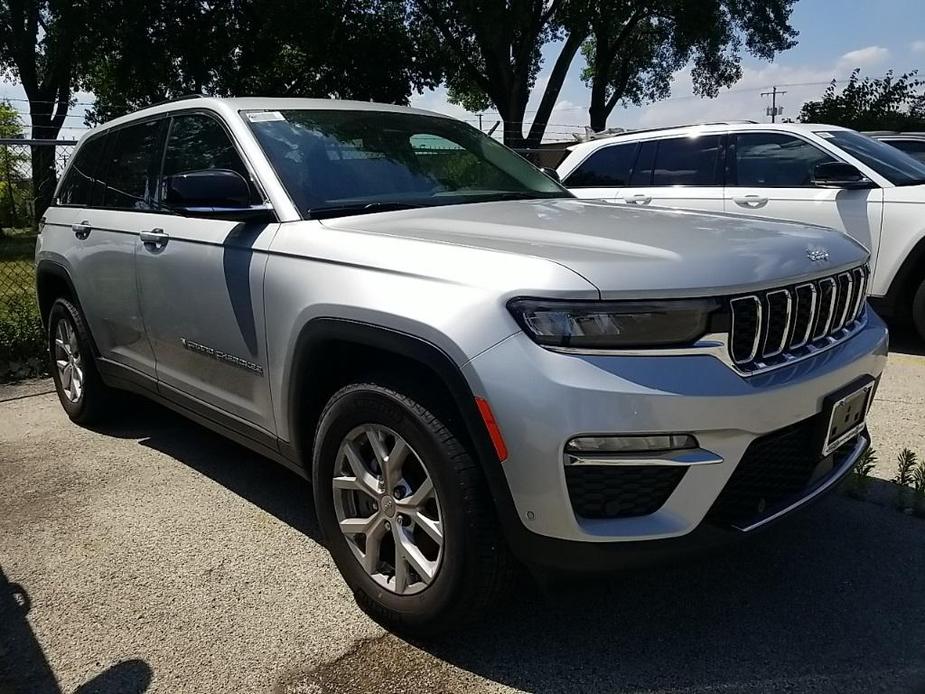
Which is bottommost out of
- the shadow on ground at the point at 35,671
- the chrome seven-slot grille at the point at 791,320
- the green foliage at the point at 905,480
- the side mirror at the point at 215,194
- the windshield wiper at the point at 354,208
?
the green foliage at the point at 905,480

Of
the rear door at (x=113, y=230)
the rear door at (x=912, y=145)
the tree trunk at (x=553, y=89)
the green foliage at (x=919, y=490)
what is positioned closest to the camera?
the green foliage at (x=919, y=490)

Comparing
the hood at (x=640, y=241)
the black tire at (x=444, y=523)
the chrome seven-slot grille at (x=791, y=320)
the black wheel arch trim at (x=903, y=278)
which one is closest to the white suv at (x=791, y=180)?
the black wheel arch trim at (x=903, y=278)

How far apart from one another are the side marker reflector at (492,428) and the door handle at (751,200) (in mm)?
5385

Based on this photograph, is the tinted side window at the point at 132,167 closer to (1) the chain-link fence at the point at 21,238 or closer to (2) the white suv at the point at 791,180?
(1) the chain-link fence at the point at 21,238

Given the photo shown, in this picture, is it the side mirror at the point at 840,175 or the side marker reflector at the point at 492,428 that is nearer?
the side marker reflector at the point at 492,428

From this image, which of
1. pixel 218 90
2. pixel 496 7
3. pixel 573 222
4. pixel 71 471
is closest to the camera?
pixel 573 222

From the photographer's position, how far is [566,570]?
7.26 feet

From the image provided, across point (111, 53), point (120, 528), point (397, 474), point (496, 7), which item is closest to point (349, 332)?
point (397, 474)

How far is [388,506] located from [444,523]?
0.31 meters

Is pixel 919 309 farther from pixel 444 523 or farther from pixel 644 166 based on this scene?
pixel 444 523

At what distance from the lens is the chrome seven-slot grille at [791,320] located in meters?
2.27

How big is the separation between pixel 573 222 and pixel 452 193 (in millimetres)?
706

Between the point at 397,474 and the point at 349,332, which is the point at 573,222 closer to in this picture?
the point at 349,332

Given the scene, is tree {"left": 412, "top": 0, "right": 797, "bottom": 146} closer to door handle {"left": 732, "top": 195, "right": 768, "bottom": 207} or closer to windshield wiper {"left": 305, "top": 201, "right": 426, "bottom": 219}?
door handle {"left": 732, "top": 195, "right": 768, "bottom": 207}
